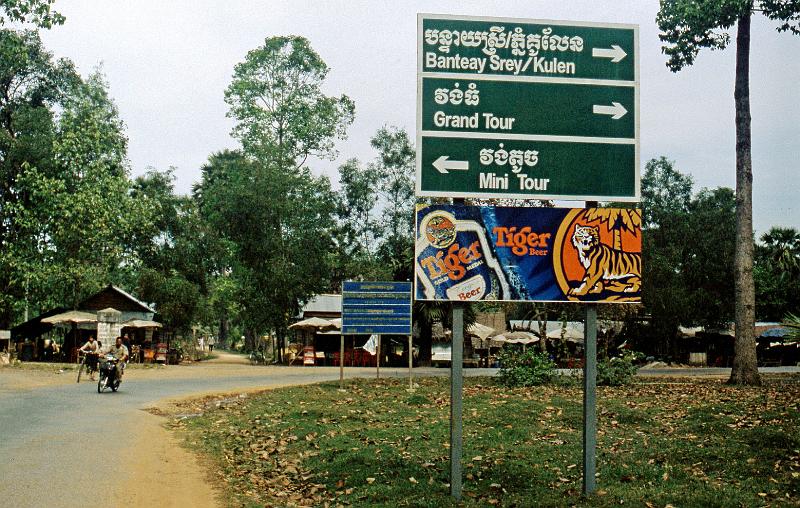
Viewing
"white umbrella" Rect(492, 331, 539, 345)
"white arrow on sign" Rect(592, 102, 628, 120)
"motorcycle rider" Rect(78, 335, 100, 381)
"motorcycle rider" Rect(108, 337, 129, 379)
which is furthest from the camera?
"white umbrella" Rect(492, 331, 539, 345)

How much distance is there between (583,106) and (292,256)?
40.3m

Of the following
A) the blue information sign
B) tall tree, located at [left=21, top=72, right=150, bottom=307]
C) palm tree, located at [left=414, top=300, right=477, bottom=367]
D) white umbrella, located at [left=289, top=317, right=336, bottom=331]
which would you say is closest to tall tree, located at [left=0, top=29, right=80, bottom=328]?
tall tree, located at [left=21, top=72, right=150, bottom=307]

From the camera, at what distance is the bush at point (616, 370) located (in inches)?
944

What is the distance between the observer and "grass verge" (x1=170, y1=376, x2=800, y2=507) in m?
9.20

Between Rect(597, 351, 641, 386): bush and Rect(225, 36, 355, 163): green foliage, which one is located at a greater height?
Rect(225, 36, 355, 163): green foliage

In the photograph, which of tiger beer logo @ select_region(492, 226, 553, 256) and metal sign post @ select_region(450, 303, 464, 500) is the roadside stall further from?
tiger beer logo @ select_region(492, 226, 553, 256)

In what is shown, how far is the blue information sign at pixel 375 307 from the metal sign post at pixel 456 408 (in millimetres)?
16029

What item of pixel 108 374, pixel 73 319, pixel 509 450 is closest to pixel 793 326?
pixel 509 450

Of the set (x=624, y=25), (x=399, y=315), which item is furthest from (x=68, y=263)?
(x=624, y=25)

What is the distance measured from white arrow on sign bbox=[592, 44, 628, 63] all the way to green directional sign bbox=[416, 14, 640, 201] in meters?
0.01

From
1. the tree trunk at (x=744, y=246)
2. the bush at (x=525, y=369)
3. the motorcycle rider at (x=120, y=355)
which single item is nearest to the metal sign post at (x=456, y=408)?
the bush at (x=525, y=369)

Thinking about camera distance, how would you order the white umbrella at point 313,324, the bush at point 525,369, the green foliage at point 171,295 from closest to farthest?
the bush at point 525,369
the white umbrella at point 313,324
the green foliage at point 171,295

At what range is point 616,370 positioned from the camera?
24.2 meters

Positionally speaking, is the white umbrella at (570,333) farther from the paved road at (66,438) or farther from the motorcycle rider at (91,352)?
the motorcycle rider at (91,352)
